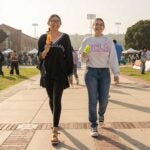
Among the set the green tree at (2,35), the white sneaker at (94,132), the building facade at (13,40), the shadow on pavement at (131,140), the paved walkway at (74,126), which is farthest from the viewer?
the building facade at (13,40)

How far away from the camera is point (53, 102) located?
7.38 metres

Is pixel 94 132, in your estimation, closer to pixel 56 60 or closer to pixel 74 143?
pixel 74 143

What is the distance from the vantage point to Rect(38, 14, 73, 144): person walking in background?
7.32 metres

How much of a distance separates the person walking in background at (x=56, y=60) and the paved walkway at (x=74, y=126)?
1.52 feet

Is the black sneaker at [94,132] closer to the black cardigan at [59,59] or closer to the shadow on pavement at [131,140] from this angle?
the shadow on pavement at [131,140]

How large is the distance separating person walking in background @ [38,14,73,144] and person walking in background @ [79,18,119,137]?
416mm

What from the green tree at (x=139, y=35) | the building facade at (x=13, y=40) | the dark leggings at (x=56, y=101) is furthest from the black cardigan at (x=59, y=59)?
the building facade at (x=13, y=40)

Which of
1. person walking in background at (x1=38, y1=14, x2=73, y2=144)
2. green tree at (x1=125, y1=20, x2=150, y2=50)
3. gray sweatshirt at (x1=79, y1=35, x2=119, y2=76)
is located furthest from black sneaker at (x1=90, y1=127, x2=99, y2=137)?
green tree at (x1=125, y1=20, x2=150, y2=50)

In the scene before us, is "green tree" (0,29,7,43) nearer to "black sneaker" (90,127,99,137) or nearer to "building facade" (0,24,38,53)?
"building facade" (0,24,38,53)

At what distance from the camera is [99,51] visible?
25.4ft

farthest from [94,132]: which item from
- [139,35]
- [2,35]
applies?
[2,35]

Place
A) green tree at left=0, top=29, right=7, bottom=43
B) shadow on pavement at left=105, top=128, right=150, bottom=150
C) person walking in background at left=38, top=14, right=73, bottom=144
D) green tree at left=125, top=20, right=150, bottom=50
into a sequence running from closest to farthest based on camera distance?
shadow on pavement at left=105, top=128, right=150, bottom=150 < person walking in background at left=38, top=14, right=73, bottom=144 < green tree at left=125, top=20, right=150, bottom=50 < green tree at left=0, top=29, right=7, bottom=43

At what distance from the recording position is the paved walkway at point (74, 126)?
703 centimetres

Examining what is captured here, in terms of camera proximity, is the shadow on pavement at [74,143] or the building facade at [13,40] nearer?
the shadow on pavement at [74,143]
